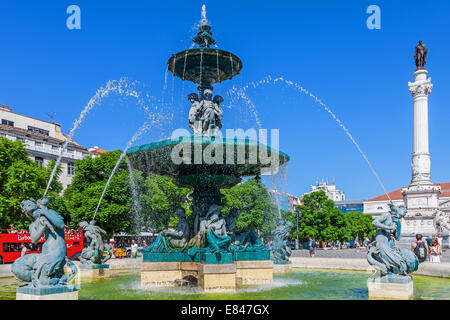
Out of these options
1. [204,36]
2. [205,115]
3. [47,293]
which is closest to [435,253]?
[205,115]

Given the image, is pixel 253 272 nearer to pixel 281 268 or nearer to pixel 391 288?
pixel 281 268

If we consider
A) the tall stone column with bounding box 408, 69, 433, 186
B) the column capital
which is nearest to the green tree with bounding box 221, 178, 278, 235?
the tall stone column with bounding box 408, 69, 433, 186

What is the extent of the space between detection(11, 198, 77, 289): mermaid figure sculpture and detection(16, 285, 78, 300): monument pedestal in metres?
0.07

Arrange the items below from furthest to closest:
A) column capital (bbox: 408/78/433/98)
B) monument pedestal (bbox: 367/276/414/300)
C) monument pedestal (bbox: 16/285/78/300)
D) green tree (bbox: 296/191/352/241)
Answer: green tree (bbox: 296/191/352/241), column capital (bbox: 408/78/433/98), monument pedestal (bbox: 367/276/414/300), monument pedestal (bbox: 16/285/78/300)

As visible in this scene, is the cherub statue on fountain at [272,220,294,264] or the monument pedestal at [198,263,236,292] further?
the cherub statue on fountain at [272,220,294,264]

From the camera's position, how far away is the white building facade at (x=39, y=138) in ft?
169

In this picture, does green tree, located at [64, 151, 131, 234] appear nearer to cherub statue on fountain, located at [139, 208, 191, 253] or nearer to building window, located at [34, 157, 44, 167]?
building window, located at [34, 157, 44, 167]

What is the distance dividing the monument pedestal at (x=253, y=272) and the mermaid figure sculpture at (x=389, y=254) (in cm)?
399

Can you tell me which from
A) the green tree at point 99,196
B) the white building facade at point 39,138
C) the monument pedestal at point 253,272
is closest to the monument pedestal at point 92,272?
the monument pedestal at point 253,272

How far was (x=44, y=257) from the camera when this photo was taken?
7.50m

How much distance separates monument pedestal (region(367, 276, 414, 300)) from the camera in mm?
8445

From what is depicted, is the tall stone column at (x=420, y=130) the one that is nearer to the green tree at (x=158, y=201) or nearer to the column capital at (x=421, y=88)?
the column capital at (x=421, y=88)

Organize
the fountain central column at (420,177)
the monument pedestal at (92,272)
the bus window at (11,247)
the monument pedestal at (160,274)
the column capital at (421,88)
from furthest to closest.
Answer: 1. the column capital at (421,88)
2. the fountain central column at (420,177)
3. the bus window at (11,247)
4. the monument pedestal at (92,272)
5. the monument pedestal at (160,274)
